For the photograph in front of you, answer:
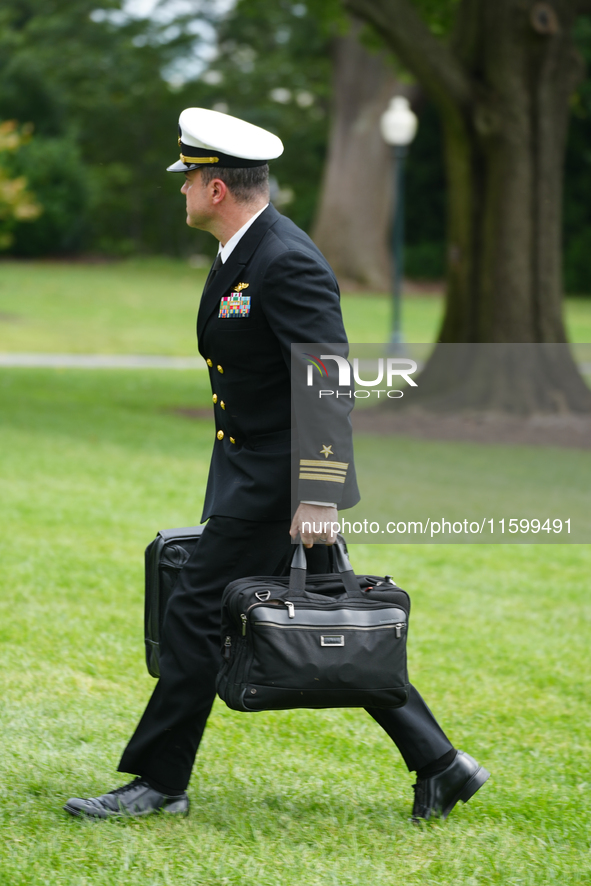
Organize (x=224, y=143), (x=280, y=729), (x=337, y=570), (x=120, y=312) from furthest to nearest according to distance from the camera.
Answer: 1. (x=120, y=312)
2. (x=280, y=729)
3. (x=337, y=570)
4. (x=224, y=143)

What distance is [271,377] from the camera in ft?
10.9

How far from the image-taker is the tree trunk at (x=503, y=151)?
1275 cm

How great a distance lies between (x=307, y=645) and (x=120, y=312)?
25227mm

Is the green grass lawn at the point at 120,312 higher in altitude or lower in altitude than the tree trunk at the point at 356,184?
lower

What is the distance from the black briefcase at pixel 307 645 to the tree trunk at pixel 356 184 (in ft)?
108

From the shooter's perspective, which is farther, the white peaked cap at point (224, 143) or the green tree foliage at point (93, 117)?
the green tree foliage at point (93, 117)

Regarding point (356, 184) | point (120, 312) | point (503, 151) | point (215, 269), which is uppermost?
point (503, 151)

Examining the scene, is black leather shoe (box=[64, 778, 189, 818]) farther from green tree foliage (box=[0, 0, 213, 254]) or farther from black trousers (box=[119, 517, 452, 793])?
green tree foliage (box=[0, 0, 213, 254])

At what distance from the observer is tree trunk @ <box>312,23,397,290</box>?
35500 mm

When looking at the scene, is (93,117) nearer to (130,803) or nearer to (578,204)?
(578,204)

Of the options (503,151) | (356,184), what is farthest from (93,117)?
(503,151)

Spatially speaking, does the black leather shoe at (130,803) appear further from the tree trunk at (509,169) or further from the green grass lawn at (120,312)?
the green grass lawn at (120,312)

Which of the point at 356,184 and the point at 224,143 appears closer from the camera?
the point at 224,143

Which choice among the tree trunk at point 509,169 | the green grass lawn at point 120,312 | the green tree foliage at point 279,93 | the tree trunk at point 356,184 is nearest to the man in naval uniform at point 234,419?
the tree trunk at point 509,169
